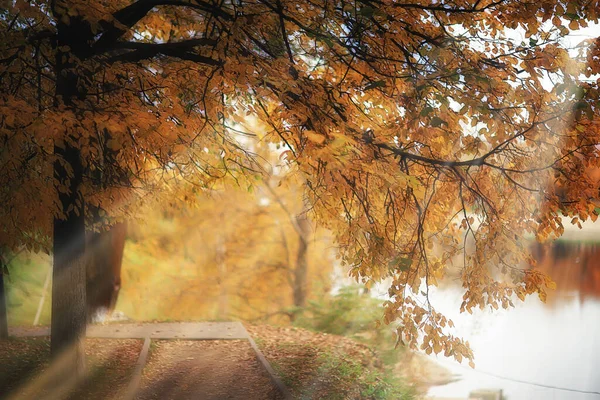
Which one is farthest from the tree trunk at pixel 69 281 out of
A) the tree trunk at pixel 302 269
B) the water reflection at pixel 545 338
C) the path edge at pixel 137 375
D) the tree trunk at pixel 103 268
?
the tree trunk at pixel 302 269

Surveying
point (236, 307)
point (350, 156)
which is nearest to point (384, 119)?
point (350, 156)

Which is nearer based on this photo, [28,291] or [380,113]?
[380,113]

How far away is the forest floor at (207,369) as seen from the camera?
26.9 feet

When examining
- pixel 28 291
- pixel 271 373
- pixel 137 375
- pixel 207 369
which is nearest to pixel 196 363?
pixel 207 369

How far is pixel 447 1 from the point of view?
6.35m

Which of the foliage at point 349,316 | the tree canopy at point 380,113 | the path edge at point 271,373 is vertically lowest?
the path edge at point 271,373

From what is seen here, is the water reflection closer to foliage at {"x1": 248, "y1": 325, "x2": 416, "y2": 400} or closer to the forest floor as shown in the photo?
foliage at {"x1": 248, "y1": 325, "x2": 416, "y2": 400}

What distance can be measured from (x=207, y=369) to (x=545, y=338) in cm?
1831

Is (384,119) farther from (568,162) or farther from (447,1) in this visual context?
(568,162)

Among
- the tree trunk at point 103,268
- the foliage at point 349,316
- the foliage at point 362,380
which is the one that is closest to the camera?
the foliage at point 362,380

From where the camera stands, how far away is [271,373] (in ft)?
28.9

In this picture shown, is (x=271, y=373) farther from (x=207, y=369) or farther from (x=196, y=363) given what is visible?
(x=196, y=363)

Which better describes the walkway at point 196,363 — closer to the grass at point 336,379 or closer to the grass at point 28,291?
the grass at point 336,379

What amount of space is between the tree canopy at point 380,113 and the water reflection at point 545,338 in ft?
34.3
